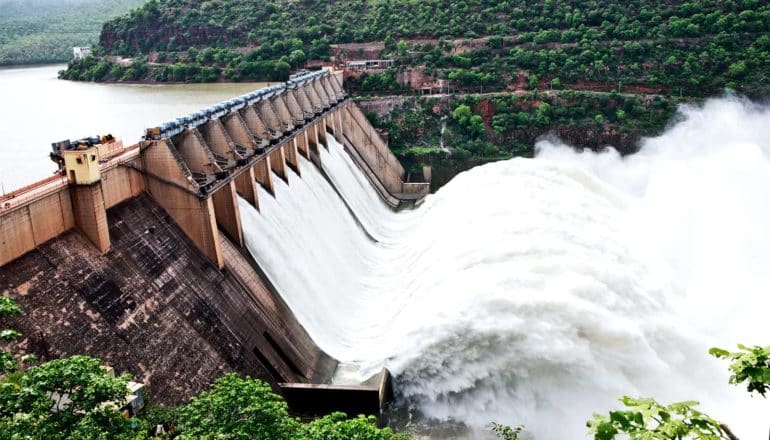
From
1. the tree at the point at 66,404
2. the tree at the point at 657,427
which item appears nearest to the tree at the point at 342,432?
the tree at the point at 66,404

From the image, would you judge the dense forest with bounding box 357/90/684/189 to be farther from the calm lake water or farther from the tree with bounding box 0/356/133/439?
the tree with bounding box 0/356/133/439

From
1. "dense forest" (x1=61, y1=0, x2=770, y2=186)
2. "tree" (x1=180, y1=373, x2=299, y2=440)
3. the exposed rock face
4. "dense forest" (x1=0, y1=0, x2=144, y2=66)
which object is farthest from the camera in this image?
"dense forest" (x1=0, y1=0, x2=144, y2=66)

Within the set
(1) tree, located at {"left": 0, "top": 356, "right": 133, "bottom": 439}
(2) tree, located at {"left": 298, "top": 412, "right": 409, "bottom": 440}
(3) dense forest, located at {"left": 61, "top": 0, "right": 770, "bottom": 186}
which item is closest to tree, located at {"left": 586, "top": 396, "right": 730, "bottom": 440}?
(2) tree, located at {"left": 298, "top": 412, "right": 409, "bottom": 440}

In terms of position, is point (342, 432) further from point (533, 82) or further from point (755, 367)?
point (533, 82)

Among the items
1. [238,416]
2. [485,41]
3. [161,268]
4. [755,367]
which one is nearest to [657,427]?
[755,367]

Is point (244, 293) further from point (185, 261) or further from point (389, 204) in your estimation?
point (389, 204)

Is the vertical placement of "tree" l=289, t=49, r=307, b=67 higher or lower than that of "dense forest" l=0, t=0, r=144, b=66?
lower
